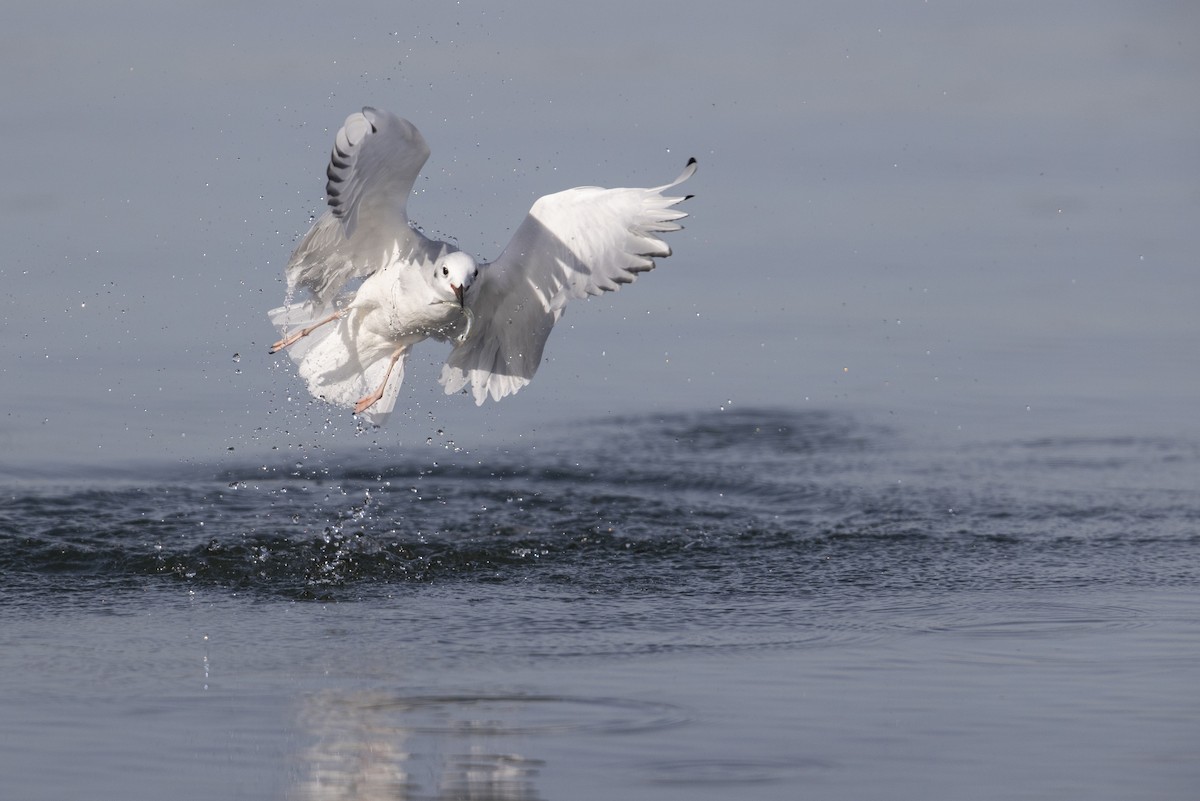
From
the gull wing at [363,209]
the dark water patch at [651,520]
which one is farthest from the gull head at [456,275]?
the dark water patch at [651,520]

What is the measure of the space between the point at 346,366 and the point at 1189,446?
13.6 ft

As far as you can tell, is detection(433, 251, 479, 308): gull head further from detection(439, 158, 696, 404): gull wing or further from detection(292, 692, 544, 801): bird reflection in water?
detection(292, 692, 544, 801): bird reflection in water

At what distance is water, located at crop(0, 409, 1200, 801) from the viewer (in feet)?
16.9

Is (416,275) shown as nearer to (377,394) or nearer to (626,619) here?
(377,394)

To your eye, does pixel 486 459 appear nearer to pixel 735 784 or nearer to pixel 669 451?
pixel 669 451

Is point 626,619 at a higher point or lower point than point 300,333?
lower

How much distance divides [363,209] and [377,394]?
102 centimetres

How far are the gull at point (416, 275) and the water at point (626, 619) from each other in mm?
643

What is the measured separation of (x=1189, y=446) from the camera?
32.1ft

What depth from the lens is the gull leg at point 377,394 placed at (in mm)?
8578

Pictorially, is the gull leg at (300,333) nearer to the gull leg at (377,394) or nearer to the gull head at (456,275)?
the gull leg at (377,394)

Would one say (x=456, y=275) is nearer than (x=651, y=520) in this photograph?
Yes

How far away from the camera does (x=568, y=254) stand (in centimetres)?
779

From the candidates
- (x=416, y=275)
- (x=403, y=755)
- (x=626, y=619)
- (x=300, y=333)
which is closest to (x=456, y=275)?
(x=416, y=275)
